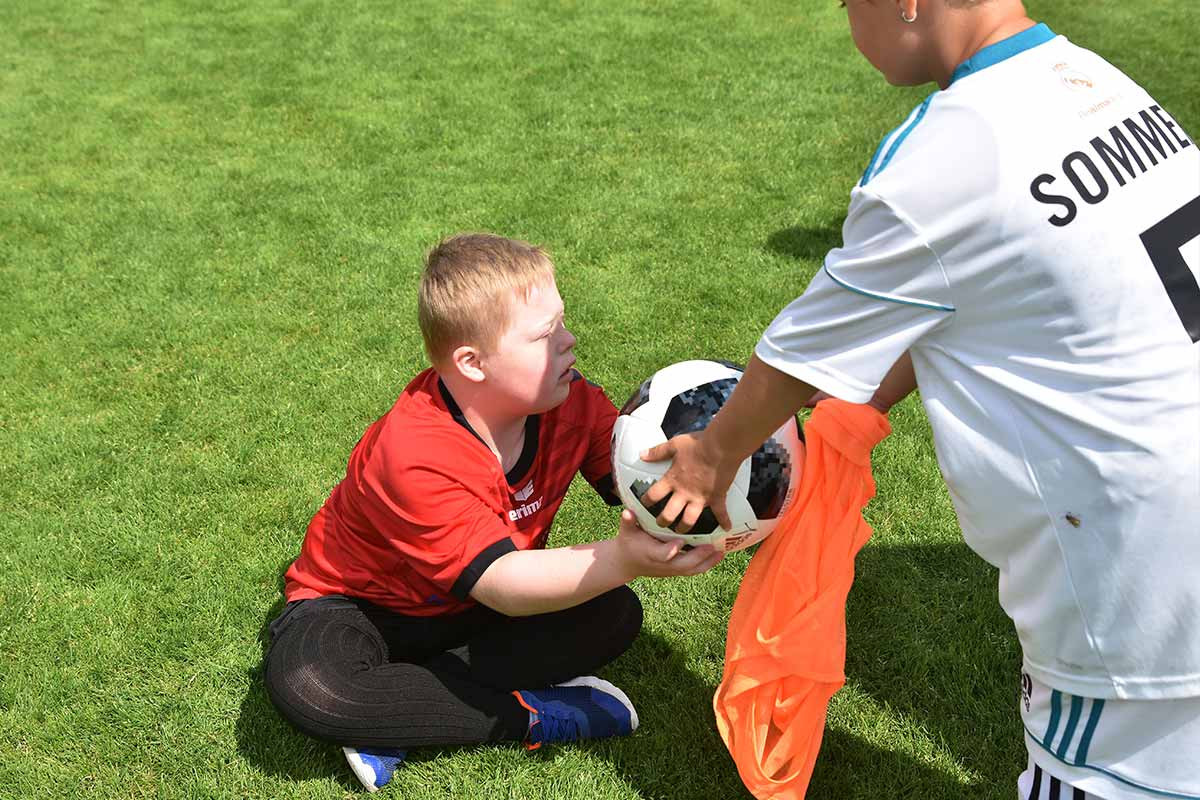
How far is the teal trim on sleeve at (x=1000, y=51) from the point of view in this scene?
1761mm

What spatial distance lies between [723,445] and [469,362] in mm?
901

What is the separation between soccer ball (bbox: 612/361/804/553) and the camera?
7.70 feet

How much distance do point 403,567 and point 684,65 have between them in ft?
19.3

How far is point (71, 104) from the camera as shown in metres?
7.76

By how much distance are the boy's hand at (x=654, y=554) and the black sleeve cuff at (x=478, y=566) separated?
0.29 m

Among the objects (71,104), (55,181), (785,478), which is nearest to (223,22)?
(71,104)

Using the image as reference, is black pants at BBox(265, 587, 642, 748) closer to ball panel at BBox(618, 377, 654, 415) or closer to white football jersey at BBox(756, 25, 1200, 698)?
ball panel at BBox(618, 377, 654, 415)

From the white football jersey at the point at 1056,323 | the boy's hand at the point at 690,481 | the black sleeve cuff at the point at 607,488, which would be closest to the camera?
the white football jersey at the point at 1056,323

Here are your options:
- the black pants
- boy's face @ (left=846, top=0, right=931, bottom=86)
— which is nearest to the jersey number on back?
boy's face @ (left=846, top=0, right=931, bottom=86)

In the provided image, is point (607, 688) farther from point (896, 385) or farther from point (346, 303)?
point (346, 303)

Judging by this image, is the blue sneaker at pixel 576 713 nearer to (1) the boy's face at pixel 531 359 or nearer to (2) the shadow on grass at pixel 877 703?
(2) the shadow on grass at pixel 877 703

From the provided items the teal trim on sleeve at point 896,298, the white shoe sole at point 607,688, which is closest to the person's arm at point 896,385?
the teal trim on sleeve at point 896,298

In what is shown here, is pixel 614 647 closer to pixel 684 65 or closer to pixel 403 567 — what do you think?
pixel 403 567

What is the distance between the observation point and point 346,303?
512cm
